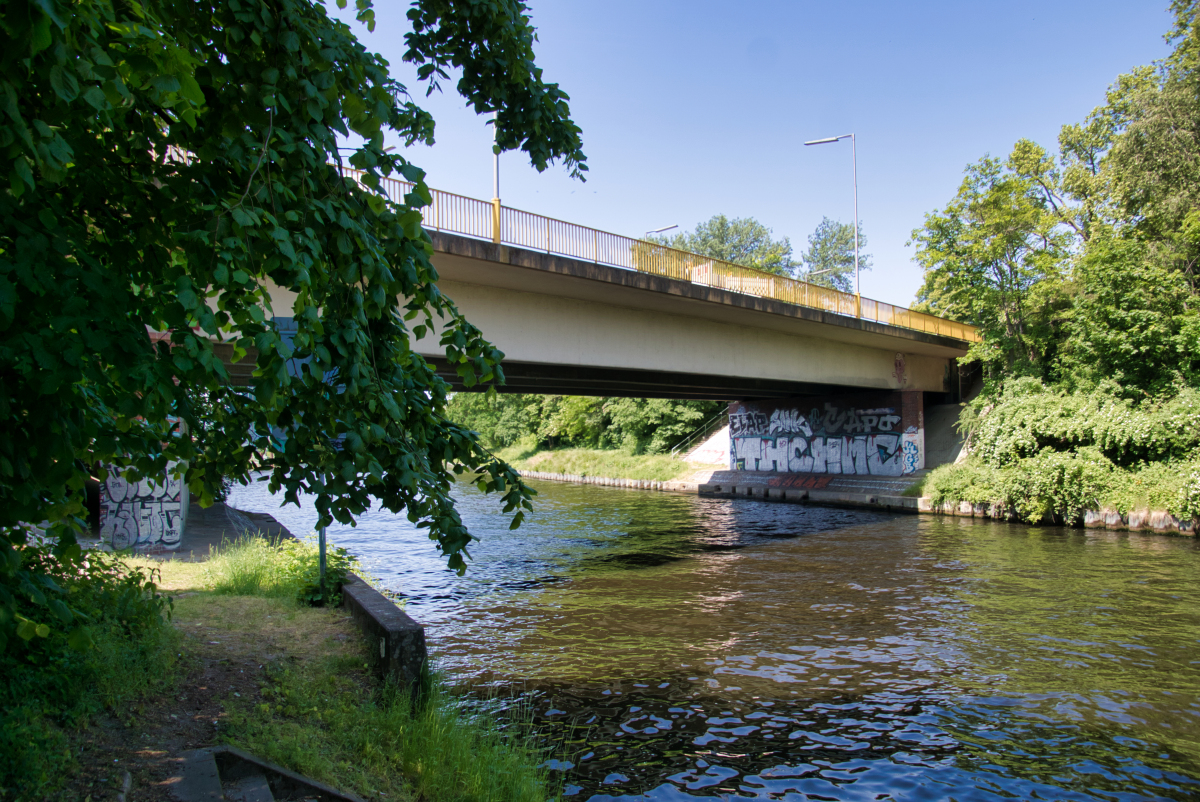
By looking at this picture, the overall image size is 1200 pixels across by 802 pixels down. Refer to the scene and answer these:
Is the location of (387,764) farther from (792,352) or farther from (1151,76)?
(1151,76)

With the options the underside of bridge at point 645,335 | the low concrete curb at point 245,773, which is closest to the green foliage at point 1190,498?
the underside of bridge at point 645,335

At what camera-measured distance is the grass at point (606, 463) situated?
36844 millimetres

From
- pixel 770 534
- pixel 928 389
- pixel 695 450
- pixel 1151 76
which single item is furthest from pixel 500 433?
pixel 1151 76

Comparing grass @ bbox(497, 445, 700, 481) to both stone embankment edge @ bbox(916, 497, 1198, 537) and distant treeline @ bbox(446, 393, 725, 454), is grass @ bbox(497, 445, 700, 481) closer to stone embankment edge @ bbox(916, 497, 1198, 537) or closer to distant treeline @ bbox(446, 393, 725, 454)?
distant treeline @ bbox(446, 393, 725, 454)

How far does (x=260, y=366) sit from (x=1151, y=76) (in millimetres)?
40009

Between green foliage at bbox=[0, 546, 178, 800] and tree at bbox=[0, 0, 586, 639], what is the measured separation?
2.73 ft

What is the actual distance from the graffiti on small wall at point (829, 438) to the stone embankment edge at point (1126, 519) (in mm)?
6909

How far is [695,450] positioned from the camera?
131ft

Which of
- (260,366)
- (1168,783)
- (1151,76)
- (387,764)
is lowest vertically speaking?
(1168,783)

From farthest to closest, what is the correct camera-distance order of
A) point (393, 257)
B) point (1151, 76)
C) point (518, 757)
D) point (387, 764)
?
1. point (1151, 76)
2. point (518, 757)
3. point (387, 764)
4. point (393, 257)

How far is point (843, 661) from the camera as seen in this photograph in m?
8.77

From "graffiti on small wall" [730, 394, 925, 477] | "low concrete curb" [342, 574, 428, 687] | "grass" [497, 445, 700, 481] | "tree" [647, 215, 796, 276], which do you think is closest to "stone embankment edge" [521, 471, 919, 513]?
"grass" [497, 445, 700, 481]

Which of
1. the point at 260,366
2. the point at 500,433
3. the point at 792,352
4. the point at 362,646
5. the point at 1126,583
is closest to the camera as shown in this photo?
the point at 260,366

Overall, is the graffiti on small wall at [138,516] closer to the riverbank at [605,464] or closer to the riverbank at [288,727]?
the riverbank at [288,727]
